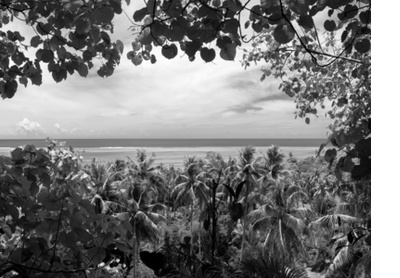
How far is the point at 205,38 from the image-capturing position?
1.57m

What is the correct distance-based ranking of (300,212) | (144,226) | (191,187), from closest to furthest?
(144,226) < (300,212) < (191,187)

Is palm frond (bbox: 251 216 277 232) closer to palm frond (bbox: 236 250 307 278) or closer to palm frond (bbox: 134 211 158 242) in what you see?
palm frond (bbox: 134 211 158 242)

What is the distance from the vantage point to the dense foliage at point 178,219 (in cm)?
197

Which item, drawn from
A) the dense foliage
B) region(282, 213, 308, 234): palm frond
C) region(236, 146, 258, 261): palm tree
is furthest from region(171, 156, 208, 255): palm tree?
region(282, 213, 308, 234): palm frond

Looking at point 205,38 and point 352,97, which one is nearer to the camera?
point 205,38

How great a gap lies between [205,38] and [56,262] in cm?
144

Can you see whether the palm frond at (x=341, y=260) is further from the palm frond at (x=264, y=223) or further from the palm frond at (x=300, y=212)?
the palm frond at (x=300, y=212)

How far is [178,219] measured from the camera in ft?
168

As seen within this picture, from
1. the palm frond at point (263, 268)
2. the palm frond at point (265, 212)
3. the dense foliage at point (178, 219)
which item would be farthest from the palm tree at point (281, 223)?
the palm frond at point (263, 268)

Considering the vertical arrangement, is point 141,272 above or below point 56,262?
below

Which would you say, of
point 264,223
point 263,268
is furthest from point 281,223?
point 263,268

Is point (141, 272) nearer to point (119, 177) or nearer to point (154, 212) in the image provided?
point (154, 212)

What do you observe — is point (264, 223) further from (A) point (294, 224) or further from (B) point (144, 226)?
(B) point (144, 226)
